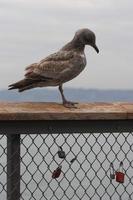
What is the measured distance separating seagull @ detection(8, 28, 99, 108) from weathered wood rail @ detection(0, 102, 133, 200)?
0.48 metres

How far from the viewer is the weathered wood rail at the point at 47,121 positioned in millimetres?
3615

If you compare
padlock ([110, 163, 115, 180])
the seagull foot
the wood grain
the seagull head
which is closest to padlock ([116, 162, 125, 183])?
padlock ([110, 163, 115, 180])

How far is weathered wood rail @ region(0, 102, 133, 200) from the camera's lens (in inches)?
142

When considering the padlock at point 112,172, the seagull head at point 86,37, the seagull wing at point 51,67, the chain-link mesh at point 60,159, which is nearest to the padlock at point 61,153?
the chain-link mesh at point 60,159

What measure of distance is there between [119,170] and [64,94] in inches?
32.2

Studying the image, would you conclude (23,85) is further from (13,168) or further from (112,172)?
(112,172)

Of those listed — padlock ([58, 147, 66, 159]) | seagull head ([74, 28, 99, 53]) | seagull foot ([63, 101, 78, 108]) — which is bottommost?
padlock ([58, 147, 66, 159])

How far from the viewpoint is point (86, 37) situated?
15.4 feet

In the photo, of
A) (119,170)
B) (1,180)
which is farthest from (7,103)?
(119,170)

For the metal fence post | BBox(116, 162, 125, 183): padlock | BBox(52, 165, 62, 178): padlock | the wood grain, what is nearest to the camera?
the wood grain

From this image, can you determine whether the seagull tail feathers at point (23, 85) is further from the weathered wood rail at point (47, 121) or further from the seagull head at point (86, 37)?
the seagull head at point (86, 37)

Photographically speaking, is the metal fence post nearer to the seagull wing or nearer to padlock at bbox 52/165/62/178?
padlock at bbox 52/165/62/178

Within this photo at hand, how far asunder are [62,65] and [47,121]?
1057 millimetres

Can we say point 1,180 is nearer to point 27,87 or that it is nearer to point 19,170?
point 19,170
